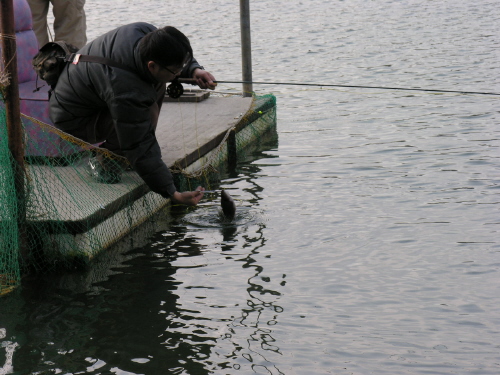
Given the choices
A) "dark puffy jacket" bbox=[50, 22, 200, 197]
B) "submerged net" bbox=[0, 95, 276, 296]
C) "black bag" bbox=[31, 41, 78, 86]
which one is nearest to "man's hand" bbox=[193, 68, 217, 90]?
"dark puffy jacket" bbox=[50, 22, 200, 197]

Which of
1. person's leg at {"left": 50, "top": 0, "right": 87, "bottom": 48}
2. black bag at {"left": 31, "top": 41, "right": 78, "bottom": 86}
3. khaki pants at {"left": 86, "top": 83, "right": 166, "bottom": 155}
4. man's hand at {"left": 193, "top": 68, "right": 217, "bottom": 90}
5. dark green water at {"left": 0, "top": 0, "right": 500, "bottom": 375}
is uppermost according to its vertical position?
person's leg at {"left": 50, "top": 0, "right": 87, "bottom": 48}

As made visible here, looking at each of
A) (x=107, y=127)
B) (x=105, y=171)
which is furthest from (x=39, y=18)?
(x=105, y=171)

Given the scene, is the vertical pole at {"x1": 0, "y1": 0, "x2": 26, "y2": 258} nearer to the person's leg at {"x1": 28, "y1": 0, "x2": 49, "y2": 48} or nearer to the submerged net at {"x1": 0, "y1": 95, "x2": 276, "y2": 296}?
the submerged net at {"x1": 0, "y1": 95, "x2": 276, "y2": 296}

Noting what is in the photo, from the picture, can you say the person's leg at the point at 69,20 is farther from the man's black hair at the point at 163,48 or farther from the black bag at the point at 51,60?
the man's black hair at the point at 163,48

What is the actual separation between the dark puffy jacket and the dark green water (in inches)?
29.7

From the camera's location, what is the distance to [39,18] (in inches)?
327

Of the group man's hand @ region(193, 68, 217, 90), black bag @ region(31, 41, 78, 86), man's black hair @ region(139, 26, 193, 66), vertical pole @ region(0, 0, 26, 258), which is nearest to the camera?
vertical pole @ region(0, 0, 26, 258)

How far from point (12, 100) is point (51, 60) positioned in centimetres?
84

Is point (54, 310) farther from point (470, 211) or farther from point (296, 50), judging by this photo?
point (296, 50)

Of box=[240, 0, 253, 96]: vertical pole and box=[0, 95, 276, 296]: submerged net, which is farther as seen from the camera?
box=[240, 0, 253, 96]: vertical pole

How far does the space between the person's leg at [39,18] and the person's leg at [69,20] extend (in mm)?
105

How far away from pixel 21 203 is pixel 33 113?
1.39 meters

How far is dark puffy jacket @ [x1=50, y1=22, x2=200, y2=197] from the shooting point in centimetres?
544

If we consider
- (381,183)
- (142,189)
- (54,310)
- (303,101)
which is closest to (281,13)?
(303,101)
